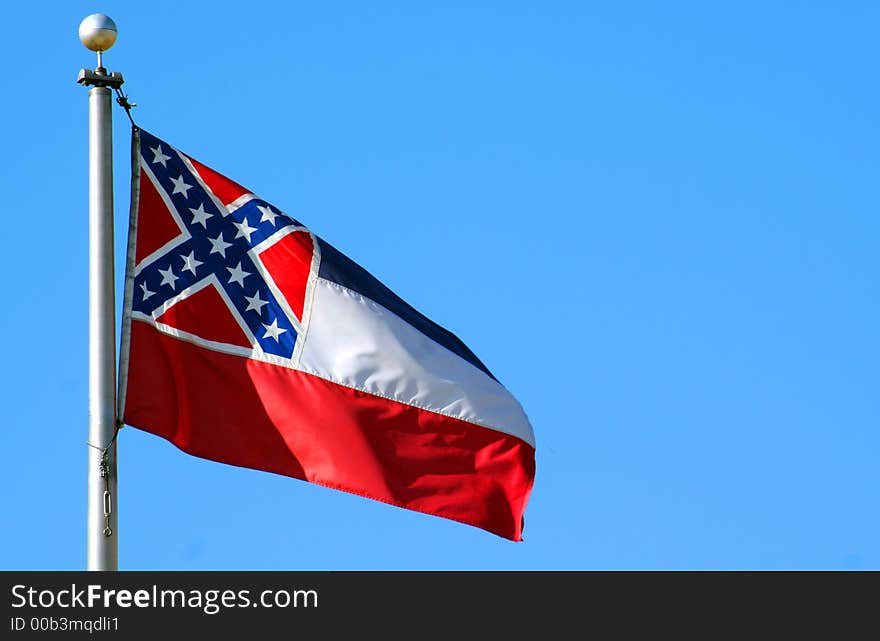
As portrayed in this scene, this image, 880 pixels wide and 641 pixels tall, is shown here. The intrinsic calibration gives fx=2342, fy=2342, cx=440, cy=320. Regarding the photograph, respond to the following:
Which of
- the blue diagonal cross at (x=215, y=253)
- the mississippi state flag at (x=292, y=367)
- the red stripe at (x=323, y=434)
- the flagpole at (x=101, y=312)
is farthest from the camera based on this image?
the blue diagonal cross at (x=215, y=253)

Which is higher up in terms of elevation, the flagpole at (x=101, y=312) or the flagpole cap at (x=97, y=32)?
the flagpole cap at (x=97, y=32)

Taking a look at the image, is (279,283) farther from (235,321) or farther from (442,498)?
(442,498)

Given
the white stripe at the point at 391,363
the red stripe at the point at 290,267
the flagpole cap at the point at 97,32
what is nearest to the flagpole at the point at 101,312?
the flagpole cap at the point at 97,32

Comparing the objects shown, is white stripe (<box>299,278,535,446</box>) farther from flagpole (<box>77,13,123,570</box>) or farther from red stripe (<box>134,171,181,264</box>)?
flagpole (<box>77,13,123,570</box>)

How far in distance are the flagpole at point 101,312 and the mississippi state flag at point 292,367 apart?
343 mm

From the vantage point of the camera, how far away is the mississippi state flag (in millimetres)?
22703

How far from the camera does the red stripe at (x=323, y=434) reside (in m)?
22.5

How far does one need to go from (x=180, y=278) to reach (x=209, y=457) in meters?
1.83

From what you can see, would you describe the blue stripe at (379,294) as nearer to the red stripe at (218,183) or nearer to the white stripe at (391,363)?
Result: the white stripe at (391,363)

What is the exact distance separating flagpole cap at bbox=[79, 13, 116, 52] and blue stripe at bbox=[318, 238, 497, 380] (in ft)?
10.8

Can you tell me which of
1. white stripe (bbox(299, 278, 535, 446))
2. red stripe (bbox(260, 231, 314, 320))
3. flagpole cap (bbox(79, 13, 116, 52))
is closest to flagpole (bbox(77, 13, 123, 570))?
flagpole cap (bbox(79, 13, 116, 52))

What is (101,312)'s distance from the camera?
Result: 2184cm

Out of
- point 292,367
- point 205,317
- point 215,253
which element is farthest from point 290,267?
point 205,317
